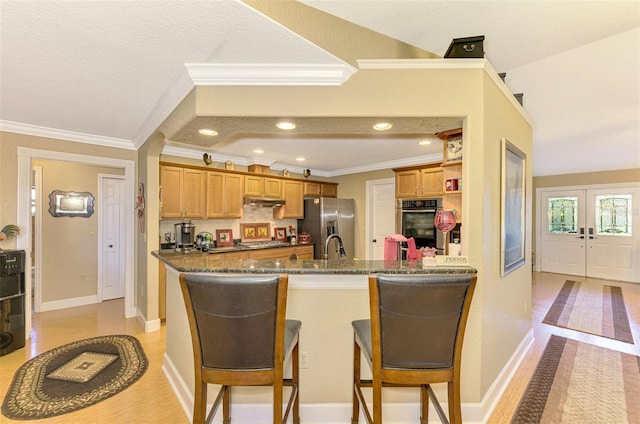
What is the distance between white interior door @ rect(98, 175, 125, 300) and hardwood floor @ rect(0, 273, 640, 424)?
317 mm

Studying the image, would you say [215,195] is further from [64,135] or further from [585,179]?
[585,179]

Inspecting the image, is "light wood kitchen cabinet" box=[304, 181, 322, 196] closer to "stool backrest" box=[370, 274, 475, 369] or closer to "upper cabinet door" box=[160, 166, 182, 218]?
"upper cabinet door" box=[160, 166, 182, 218]

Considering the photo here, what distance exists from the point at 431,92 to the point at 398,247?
4.46 ft

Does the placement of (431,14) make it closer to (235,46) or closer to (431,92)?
(431,92)

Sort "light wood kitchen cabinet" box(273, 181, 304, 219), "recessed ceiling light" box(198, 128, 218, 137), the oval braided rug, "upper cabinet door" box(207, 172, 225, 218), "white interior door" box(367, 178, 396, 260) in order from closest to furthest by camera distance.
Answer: the oval braided rug < "recessed ceiling light" box(198, 128, 218, 137) < "upper cabinet door" box(207, 172, 225, 218) < "light wood kitchen cabinet" box(273, 181, 304, 219) < "white interior door" box(367, 178, 396, 260)

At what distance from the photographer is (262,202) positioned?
464cm

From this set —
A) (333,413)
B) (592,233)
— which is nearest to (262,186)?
(333,413)

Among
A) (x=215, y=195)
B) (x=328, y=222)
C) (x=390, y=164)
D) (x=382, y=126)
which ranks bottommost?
(x=328, y=222)

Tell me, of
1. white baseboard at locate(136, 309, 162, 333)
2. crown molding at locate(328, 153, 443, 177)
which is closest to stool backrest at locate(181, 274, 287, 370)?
white baseboard at locate(136, 309, 162, 333)

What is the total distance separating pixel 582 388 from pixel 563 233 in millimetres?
5578

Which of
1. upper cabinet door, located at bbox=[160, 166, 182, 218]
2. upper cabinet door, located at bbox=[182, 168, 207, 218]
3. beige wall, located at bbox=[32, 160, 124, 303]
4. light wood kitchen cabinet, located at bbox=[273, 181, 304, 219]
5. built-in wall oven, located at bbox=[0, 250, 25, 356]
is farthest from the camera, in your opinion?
light wood kitchen cabinet, located at bbox=[273, 181, 304, 219]

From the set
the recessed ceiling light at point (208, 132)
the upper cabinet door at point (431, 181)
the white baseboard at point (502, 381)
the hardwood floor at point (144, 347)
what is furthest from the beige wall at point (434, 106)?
the upper cabinet door at point (431, 181)

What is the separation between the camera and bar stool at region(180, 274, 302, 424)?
1227 millimetres

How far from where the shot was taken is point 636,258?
5441 mm
